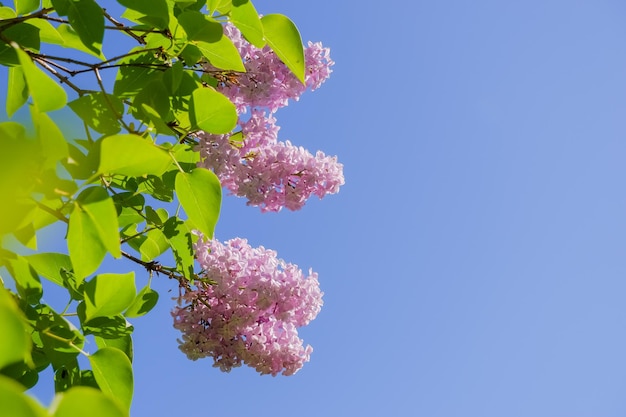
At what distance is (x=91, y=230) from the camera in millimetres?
891

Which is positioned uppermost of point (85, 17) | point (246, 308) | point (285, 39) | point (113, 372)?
point (285, 39)

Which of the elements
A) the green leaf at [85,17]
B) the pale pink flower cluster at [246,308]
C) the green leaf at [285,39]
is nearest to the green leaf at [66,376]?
the pale pink flower cluster at [246,308]

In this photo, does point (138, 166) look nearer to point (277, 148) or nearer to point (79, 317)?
point (79, 317)

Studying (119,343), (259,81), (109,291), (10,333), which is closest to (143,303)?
(119,343)

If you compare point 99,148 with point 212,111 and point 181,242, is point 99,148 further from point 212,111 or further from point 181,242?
point 181,242

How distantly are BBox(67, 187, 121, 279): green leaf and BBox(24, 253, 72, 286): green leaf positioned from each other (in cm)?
44

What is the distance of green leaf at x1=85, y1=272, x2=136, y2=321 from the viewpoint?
1.15m

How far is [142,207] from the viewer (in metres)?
1.55

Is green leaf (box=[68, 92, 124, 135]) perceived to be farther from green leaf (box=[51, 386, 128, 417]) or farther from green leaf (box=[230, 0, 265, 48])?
green leaf (box=[51, 386, 128, 417])

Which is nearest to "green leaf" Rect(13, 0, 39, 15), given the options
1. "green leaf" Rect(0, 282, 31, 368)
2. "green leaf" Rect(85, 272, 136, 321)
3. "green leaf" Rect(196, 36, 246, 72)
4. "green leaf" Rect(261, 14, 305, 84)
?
"green leaf" Rect(196, 36, 246, 72)

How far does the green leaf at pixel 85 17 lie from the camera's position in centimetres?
111

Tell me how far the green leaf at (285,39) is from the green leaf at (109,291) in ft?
1.57

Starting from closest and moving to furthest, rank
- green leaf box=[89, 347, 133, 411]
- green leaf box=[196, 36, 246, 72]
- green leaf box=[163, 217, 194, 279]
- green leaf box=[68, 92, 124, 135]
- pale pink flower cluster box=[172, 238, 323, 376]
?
green leaf box=[89, 347, 133, 411], green leaf box=[68, 92, 124, 135], green leaf box=[196, 36, 246, 72], green leaf box=[163, 217, 194, 279], pale pink flower cluster box=[172, 238, 323, 376]

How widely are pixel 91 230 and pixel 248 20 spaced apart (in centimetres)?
52
